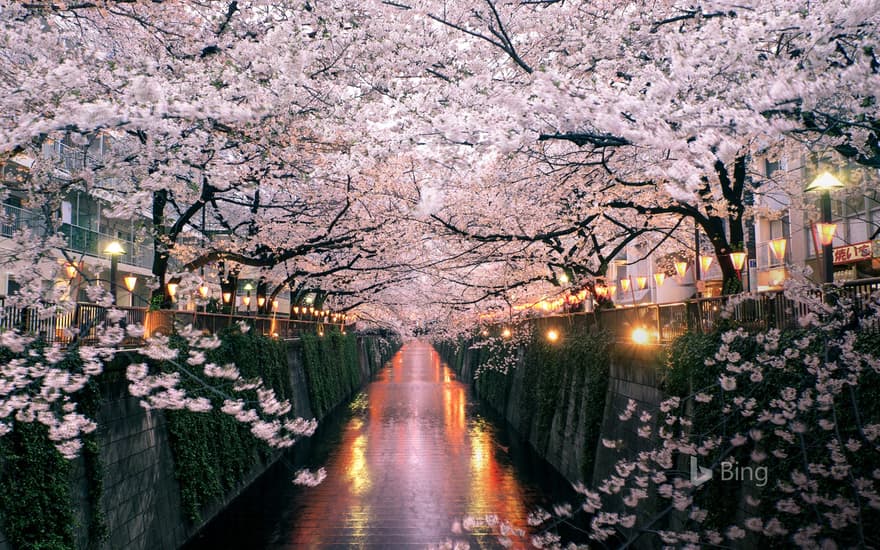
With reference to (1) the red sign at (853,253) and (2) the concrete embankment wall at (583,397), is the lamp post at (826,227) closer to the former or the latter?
(2) the concrete embankment wall at (583,397)

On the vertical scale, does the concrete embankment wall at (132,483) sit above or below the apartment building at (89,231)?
below

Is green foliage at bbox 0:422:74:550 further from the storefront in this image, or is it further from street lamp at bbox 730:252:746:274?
the storefront

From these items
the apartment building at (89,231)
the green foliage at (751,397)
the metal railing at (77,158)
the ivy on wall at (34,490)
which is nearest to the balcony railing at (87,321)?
the ivy on wall at (34,490)

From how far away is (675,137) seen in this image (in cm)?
608

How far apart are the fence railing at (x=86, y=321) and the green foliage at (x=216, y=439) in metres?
0.80

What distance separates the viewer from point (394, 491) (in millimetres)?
19594

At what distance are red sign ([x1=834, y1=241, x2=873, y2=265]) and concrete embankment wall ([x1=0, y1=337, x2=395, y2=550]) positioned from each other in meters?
22.7

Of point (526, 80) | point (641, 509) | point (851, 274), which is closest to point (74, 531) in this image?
point (526, 80)

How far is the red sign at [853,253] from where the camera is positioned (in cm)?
2317

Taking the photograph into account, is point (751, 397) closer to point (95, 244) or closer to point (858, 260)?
point (858, 260)

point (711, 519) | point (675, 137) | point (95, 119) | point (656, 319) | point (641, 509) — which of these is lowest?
point (641, 509)

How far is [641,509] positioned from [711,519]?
12.9ft

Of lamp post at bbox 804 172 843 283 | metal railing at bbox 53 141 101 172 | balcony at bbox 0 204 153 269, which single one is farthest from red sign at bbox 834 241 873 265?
balcony at bbox 0 204 153 269

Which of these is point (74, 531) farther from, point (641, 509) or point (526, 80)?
point (641, 509)
